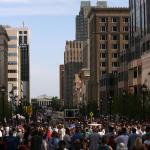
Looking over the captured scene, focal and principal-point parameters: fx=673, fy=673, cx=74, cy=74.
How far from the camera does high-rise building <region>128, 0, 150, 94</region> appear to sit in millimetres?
117125

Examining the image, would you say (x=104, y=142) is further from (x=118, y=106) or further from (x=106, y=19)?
(x=106, y=19)

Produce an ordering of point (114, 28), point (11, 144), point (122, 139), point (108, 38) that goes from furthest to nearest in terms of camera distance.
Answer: point (114, 28)
point (108, 38)
point (11, 144)
point (122, 139)

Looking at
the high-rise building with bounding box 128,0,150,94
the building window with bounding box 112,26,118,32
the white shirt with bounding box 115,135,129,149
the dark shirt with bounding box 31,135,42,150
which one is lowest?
the dark shirt with bounding box 31,135,42,150

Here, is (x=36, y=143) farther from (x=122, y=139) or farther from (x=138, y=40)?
(x=138, y=40)

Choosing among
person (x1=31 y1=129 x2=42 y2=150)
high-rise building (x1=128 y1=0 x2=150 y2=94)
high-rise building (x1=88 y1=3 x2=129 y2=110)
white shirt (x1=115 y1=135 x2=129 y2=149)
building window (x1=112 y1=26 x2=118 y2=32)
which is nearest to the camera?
white shirt (x1=115 y1=135 x2=129 y2=149)

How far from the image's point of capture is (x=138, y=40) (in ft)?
420

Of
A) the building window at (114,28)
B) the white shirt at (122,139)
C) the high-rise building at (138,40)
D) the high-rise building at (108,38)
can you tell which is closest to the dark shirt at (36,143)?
the white shirt at (122,139)

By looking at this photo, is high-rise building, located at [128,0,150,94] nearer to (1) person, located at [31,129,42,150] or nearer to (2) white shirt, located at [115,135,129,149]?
(1) person, located at [31,129,42,150]

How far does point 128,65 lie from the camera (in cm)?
13300

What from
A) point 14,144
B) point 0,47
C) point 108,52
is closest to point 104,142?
point 14,144

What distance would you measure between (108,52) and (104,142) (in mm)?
174014

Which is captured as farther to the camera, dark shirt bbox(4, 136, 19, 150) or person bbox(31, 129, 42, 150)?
person bbox(31, 129, 42, 150)

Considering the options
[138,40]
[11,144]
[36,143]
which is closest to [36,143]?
[36,143]

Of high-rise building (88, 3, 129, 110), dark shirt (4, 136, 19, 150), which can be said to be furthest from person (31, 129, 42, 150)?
high-rise building (88, 3, 129, 110)
